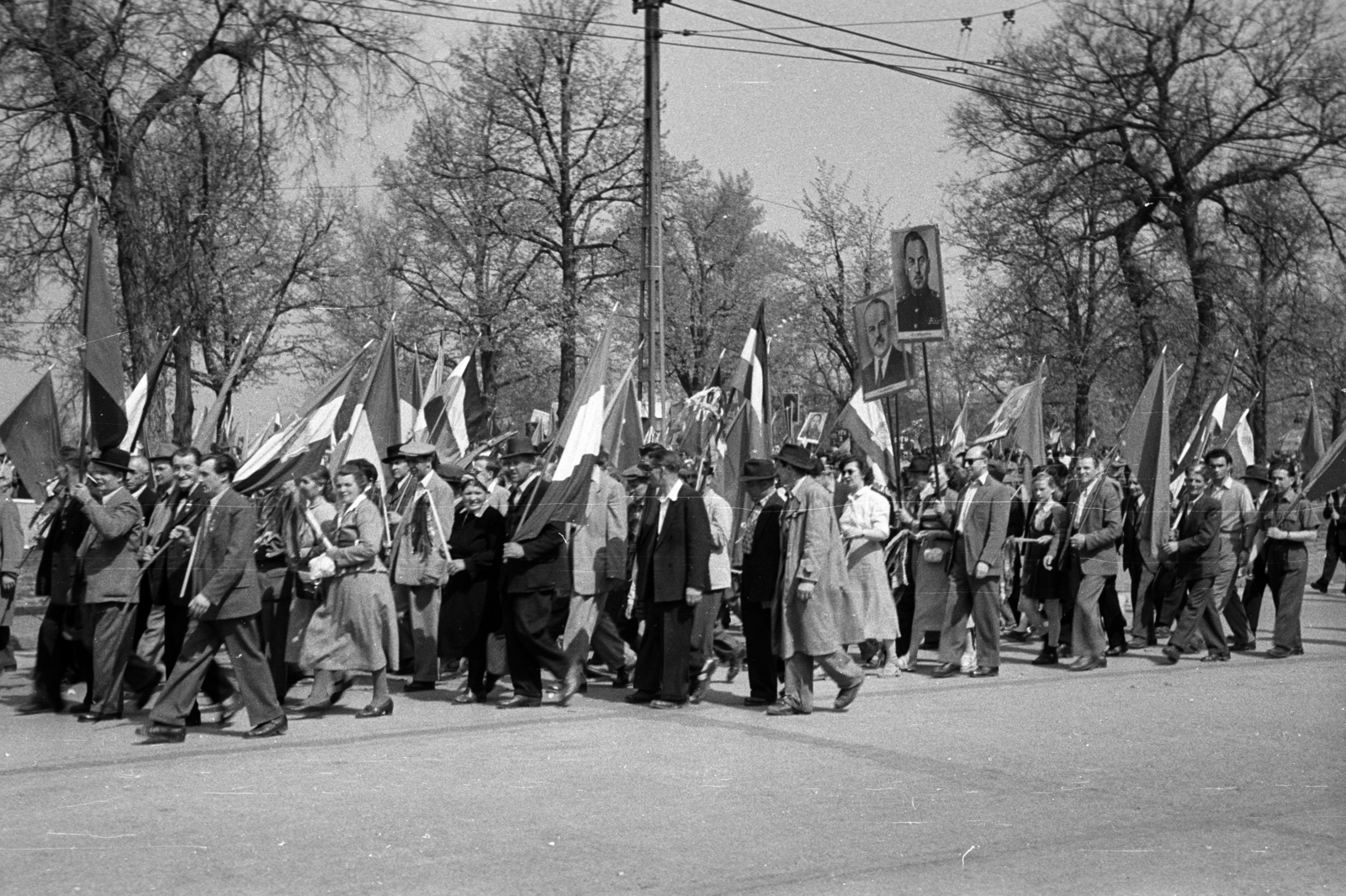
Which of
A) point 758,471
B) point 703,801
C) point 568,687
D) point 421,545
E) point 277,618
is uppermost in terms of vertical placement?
point 758,471

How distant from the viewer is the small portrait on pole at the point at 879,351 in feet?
41.3

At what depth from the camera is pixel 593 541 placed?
11008 millimetres

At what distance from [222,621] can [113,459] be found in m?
1.60

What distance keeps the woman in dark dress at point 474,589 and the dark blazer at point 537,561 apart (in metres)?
0.19

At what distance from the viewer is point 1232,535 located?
1330cm

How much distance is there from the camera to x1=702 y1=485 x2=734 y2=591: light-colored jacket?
411 inches

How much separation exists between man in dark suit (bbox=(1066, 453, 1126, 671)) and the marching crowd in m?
0.02

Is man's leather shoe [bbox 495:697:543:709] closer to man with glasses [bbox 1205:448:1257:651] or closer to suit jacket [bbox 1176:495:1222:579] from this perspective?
suit jacket [bbox 1176:495:1222:579]

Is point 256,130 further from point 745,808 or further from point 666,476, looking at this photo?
point 745,808

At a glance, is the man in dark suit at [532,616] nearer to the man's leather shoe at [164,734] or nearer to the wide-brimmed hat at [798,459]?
the wide-brimmed hat at [798,459]

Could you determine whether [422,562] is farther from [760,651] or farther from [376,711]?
[760,651]

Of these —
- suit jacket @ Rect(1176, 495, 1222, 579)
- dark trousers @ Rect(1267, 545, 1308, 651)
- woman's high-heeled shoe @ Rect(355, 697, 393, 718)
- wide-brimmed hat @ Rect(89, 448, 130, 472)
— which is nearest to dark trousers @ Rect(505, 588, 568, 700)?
woman's high-heeled shoe @ Rect(355, 697, 393, 718)

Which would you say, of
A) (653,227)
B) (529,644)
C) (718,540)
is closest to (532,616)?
(529,644)

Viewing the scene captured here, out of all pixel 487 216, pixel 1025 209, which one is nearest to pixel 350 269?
pixel 487 216
